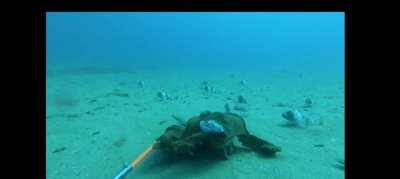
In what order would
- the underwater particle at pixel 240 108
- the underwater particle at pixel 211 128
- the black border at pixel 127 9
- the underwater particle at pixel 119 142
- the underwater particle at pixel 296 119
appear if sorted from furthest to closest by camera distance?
the underwater particle at pixel 240 108 < the underwater particle at pixel 296 119 < the underwater particle at pixel 119 142 < the underwater particle at pixel 211 128 < the black border at pixel 127 9

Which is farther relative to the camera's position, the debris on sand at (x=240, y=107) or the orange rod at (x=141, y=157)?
the debris on sand at (x=240, y=107)

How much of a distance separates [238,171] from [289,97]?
676cm

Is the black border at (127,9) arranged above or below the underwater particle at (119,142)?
above

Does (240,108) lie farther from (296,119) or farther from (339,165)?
(339,165)

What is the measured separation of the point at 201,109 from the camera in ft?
26.6

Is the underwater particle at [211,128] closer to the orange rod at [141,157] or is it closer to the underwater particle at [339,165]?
the orange rod at [141,157]

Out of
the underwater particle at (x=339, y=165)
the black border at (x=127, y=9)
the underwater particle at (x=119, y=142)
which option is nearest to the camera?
the black border at (x=127, y=9)

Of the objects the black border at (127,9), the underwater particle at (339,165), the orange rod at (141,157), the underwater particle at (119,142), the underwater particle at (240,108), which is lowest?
the underwater particle at (339,165)

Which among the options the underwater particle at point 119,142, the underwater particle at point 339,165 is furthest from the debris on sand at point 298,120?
the underwater particle at point 119,142

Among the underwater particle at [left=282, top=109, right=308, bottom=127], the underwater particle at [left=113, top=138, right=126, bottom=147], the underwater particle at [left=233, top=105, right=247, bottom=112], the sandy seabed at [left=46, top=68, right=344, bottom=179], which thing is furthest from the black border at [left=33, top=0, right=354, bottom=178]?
the underwater particle at [left=233, top=105, right=247, bottom=112]

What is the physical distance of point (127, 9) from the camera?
87.1 inches

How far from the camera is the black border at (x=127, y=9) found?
6.96 feet
